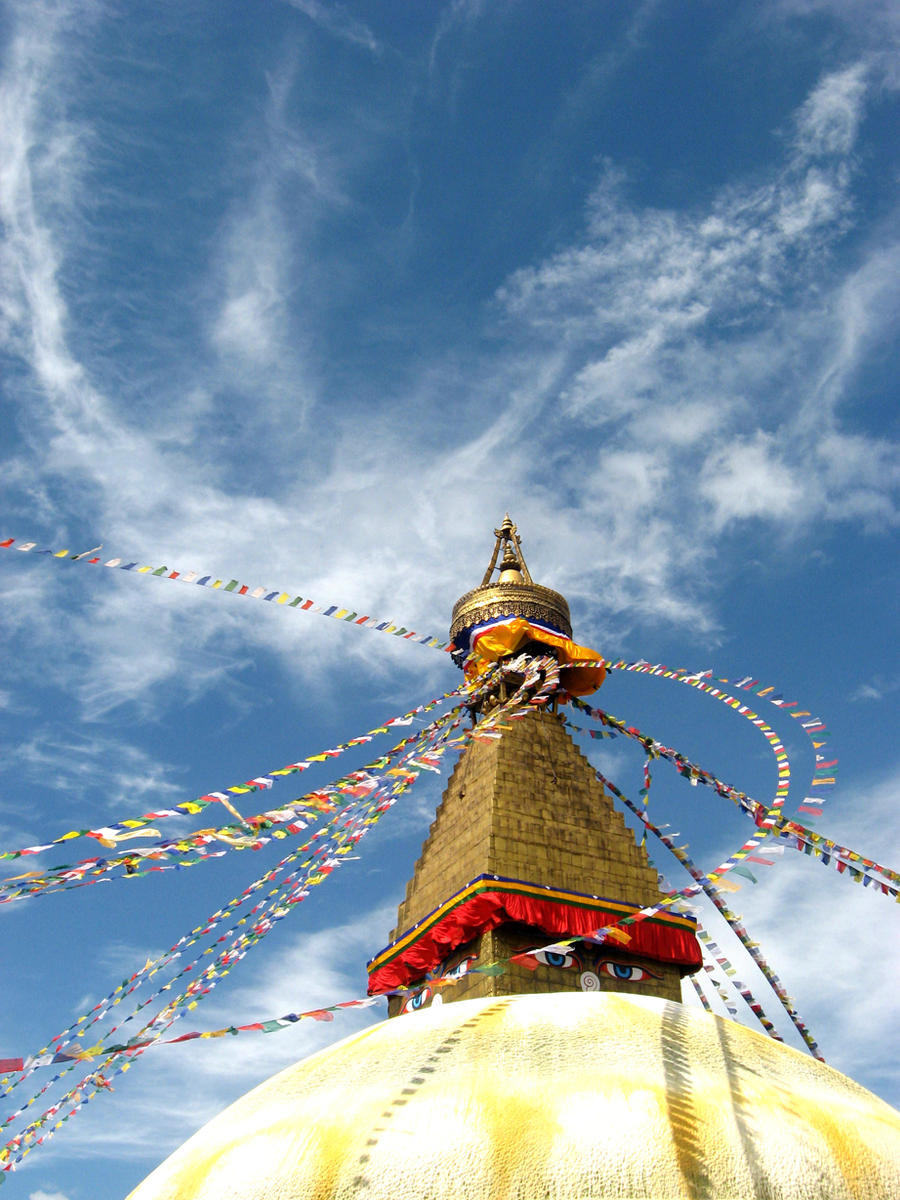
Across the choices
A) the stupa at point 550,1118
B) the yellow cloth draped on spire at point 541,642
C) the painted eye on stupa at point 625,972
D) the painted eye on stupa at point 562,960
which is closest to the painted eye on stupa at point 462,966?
the painted eye on stupa at point 562,960

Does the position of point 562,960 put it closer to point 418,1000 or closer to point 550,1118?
point 418,1000

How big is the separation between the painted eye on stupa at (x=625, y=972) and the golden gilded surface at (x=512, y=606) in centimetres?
622

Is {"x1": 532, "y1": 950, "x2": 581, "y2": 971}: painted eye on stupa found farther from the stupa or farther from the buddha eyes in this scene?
the stupa

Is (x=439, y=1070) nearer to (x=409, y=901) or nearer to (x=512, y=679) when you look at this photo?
(x=409, y=901)

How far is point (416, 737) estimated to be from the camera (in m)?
14.3

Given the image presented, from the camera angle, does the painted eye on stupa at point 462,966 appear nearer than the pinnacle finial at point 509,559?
Yes

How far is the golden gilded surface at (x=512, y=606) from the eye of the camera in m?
16.4

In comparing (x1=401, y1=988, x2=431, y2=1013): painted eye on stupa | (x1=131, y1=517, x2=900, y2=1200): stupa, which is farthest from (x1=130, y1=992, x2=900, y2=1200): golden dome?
(x1=401, y1=988, x2=431, y2=1013): painted eye on stupa

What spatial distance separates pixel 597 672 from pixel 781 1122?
10.6m

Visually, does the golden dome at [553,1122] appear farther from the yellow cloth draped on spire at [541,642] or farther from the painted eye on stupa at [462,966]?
the yellow cloth draped on spire at [541,642]

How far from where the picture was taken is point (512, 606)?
647 inches

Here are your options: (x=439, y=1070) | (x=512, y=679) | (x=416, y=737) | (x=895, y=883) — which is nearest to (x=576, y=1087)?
(x=439, y=1070)

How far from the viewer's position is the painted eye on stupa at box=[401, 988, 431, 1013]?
1195 cm

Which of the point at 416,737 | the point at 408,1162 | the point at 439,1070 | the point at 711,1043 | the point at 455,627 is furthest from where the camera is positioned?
the point at 455,627
